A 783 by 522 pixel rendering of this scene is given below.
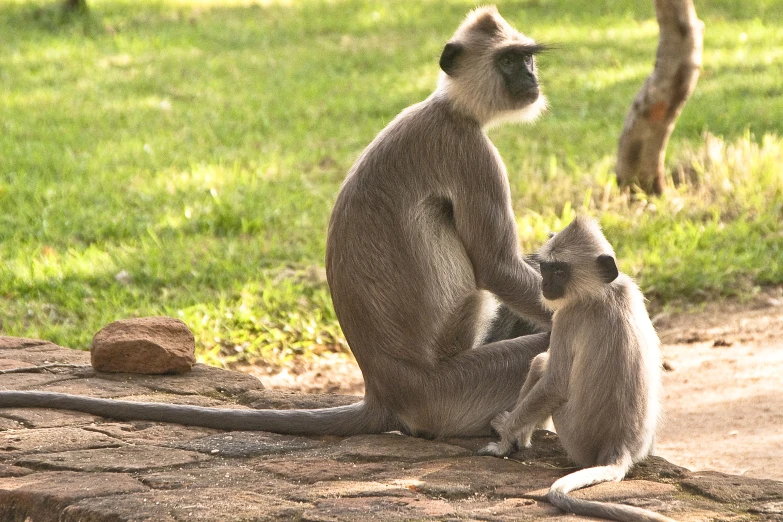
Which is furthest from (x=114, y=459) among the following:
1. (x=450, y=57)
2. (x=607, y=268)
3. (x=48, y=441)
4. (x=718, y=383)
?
(x=718, y=383)

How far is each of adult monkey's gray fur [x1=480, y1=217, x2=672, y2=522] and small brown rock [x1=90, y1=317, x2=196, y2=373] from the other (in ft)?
5.45

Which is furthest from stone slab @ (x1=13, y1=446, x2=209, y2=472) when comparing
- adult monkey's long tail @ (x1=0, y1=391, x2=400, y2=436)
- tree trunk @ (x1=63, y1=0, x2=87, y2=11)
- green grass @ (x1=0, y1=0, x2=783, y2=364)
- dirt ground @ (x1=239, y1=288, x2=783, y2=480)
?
tree trunk @ (x1=63, y1=0, x2=87, y2=11)

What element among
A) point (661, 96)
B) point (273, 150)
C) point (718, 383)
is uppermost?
point (661, 96)

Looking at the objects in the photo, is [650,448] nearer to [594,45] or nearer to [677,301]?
[677,301]

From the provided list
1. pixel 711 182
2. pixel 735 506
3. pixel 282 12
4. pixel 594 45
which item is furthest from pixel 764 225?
pixel 282 12

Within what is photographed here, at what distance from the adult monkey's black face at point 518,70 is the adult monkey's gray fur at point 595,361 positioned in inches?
32.7

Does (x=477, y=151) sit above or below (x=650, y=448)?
above

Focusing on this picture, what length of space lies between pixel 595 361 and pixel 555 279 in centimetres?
28

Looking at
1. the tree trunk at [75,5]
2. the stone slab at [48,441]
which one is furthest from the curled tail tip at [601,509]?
the tree trunk at [75,5]

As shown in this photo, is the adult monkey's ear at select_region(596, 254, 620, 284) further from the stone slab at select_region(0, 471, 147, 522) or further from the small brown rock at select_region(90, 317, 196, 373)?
the small brown rock at select_region(90, 317, 196, 373)

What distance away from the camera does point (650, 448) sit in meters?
3.72

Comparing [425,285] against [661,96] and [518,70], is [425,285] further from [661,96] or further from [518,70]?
[661,96]

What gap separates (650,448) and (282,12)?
12.2 m

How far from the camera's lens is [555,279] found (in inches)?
139
